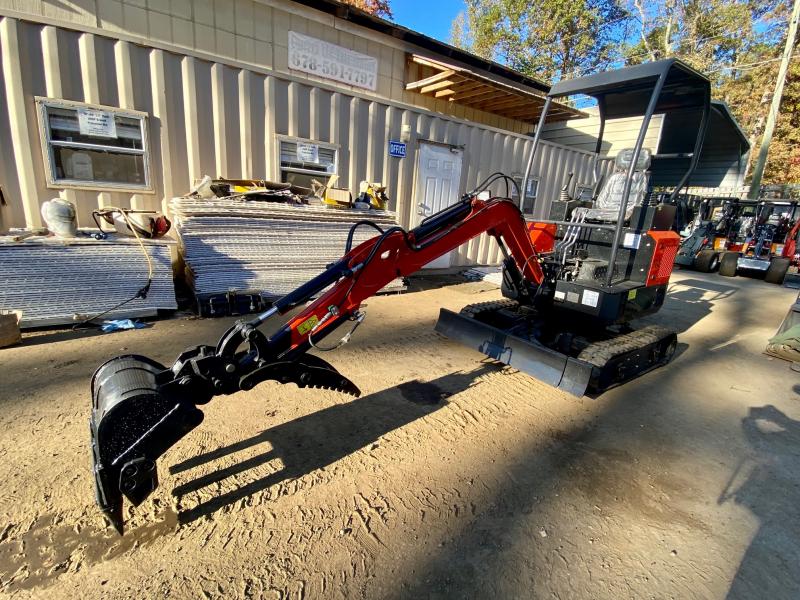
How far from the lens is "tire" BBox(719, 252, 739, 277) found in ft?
38.8

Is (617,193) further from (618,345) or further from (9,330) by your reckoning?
(9,330)

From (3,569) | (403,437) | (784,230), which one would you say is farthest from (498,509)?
(784,230)

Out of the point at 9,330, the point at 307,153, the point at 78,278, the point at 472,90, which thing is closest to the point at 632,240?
the point at 307,153

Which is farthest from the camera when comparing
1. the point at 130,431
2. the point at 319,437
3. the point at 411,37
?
the point at 411,37

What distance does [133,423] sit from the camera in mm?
1917

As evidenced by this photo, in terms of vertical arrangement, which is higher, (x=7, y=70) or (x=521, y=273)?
(x=7, y=70)

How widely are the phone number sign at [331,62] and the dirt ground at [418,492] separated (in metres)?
6.90

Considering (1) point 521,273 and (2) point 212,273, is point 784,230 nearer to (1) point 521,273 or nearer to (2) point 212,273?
(1) point 521,273

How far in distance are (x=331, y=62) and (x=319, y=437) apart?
8369 mm

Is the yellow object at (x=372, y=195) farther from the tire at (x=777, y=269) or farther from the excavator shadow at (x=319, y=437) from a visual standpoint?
the tire at (x=777, y=269)

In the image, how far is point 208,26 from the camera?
7363 mm

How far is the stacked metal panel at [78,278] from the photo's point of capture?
14.6 ft

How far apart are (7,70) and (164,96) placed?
165cm

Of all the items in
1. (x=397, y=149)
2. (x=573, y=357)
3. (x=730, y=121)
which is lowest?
(x=573, y=357)
